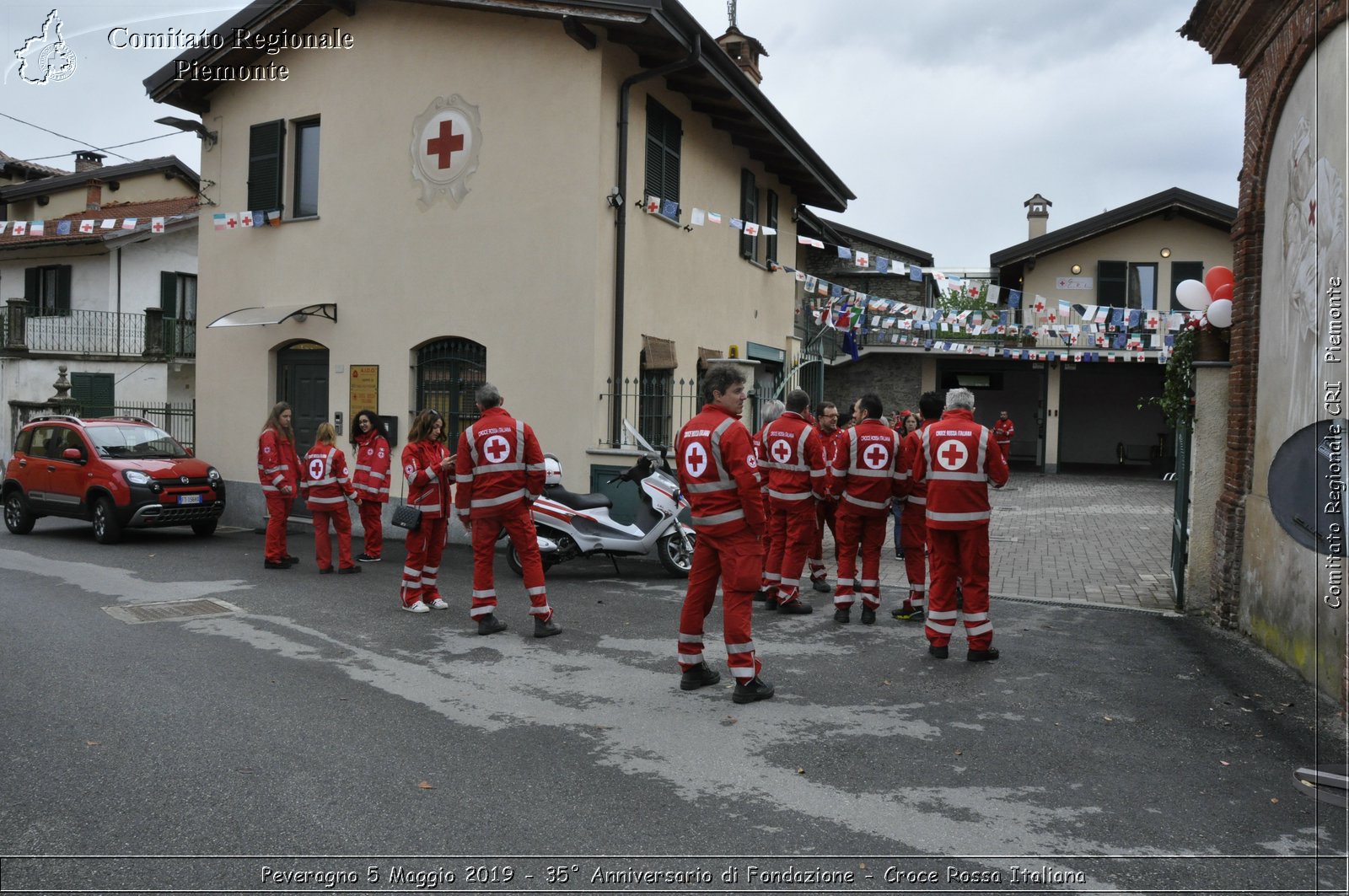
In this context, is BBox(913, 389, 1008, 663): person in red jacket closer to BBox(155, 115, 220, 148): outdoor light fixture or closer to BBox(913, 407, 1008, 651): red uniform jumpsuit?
BBox(913, 407, 1008, 651): red uniform jumpsuit

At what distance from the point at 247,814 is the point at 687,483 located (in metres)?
3.10

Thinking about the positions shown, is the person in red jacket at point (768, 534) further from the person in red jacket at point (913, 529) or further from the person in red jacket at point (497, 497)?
the person in red jacket at point (497, 497)

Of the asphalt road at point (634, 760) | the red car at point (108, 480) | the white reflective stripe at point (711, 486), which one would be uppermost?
the white reflective stripe at point (711, 486)

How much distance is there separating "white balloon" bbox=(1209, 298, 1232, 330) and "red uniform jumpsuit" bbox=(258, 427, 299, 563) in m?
9.25

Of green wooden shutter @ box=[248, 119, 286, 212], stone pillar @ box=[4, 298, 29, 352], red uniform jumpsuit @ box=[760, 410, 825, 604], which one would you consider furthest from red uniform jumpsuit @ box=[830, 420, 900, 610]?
stone pillar @ box=[4, 298, 29, 352]

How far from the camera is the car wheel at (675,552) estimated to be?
1065cm

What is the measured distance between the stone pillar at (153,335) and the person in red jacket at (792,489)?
70.3 ft

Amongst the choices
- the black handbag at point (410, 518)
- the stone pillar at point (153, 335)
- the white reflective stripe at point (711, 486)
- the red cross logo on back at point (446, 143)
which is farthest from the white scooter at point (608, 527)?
the stone pillar at point (153, 335)

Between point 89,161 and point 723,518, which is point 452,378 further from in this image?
point 89,161

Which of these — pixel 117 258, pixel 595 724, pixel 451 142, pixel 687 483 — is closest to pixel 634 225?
pixel 451 142

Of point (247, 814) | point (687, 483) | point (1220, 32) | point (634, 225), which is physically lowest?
point (247, 814)

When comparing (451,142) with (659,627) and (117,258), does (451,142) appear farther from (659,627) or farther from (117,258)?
(117,258)

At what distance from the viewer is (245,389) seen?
15.1 meters

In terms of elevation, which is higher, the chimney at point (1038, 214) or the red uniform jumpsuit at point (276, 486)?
the chimney at point (1038, 214)
